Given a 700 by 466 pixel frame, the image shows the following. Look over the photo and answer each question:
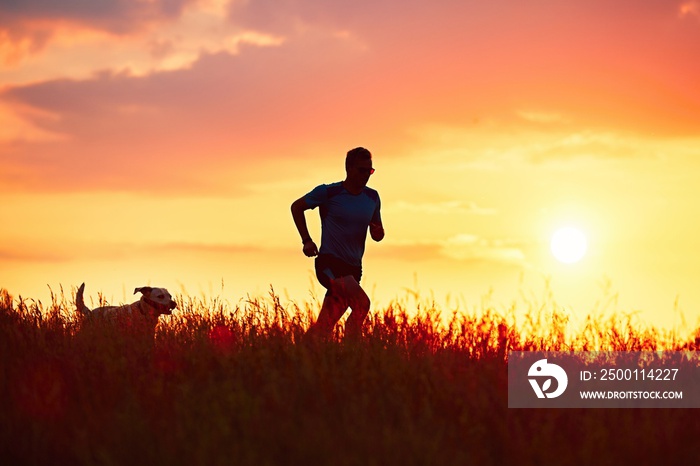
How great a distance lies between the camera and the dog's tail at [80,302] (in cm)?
1154

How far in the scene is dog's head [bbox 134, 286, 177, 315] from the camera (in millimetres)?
13070

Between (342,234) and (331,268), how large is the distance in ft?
1.29

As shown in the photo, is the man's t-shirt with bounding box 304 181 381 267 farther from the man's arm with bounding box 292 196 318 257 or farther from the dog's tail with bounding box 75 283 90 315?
the dog's tail with bounding box 75 283 90 315

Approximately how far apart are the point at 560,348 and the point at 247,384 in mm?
3676

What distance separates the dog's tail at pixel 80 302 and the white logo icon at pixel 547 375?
6093 millimetres

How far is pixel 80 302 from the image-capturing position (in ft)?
38.7

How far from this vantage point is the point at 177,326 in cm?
999

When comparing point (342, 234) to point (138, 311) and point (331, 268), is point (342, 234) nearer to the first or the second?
point (331, 268)

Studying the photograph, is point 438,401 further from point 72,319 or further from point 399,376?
point 72,319

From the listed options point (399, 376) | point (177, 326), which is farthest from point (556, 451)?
point (177, 326)

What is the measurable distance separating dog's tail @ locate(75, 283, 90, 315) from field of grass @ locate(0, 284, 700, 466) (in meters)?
2.45

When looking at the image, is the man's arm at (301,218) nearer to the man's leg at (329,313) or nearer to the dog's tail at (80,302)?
the man's leg at (329,313)

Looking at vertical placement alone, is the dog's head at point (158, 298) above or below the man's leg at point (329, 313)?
above

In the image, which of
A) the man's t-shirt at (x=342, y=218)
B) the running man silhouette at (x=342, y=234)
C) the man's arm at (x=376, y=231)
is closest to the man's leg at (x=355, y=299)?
the running man silhouette at (x=342, y=234)
